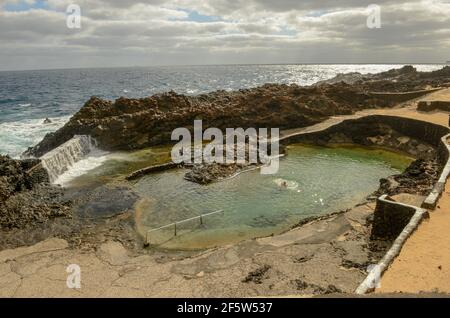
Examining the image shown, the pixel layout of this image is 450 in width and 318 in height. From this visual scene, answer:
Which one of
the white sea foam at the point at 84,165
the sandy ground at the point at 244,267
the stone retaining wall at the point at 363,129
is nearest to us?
the sandy ground at the point at 244,267

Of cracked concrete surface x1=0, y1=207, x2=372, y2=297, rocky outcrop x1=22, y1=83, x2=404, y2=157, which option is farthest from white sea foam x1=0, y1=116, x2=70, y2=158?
cracked concrete surface x1=0, y1=207, x2=372, y2=297

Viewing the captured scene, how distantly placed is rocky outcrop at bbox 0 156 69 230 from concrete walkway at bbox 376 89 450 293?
1521cm

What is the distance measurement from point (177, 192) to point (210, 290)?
1063 cm

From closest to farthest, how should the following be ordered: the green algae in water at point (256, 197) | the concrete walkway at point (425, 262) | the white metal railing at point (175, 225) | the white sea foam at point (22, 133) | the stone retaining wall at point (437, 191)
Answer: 1. the concrete walkway at point (425, 262)
2. the stone retaining wall at point (437, 191)
3. the white metal railing at point (175, 225)
4. the green algae in water at point (256, 197)
5. the white sea foam at point (22, 133)

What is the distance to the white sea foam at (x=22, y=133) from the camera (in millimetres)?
35162

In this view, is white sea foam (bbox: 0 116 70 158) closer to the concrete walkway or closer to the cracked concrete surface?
the cracked concrete surface

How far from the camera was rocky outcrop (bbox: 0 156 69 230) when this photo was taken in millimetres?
17500

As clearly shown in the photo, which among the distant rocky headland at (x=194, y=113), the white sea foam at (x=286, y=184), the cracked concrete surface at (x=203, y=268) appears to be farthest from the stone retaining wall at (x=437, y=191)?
the distant rocky headland at (x=194, y=113)

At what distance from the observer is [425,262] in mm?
10312

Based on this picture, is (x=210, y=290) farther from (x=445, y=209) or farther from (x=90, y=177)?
(x=90, y=177)

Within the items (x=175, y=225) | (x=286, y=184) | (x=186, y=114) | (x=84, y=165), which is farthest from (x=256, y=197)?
(x=186, y=114)

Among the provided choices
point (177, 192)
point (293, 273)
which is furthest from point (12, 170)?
point (293, 273)

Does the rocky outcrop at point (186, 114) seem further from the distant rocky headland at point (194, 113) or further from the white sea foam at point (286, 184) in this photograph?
the white sea foam at point (286, 184)

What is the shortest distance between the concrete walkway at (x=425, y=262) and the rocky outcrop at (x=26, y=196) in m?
15.2
